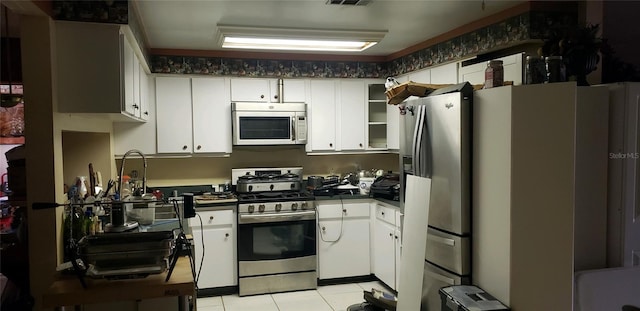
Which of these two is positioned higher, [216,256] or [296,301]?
[216,256]

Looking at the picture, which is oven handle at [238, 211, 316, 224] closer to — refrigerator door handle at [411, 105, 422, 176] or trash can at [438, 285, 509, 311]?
refrigerator door handle at [411, 105, 422, 176]

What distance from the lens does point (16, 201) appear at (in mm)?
2814

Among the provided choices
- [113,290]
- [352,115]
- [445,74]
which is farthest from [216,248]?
[445,74]

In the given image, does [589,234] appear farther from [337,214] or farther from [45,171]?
[45,171]

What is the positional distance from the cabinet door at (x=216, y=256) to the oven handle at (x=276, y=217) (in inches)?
6.9

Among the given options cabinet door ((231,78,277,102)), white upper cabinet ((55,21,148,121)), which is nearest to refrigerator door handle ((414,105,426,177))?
white upper cabinet ((55,21,148,121))

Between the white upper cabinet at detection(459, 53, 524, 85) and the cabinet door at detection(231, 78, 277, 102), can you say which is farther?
the cabinet door at detection(231, 78, 277, 102)

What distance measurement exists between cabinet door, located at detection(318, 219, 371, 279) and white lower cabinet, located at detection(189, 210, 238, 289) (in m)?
0.85

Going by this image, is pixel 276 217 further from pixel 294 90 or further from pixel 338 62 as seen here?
pixel 338 62

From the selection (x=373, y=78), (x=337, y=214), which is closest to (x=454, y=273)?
(x=337, y=214)

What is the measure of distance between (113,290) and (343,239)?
2687 millimetres

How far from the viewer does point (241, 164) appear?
4.82 meters

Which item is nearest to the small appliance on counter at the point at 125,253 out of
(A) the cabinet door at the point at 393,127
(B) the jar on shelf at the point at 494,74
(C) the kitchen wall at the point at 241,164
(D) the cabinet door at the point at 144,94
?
(D) the cabinet door at the point at 144,94

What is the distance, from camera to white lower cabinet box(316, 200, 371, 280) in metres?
4.38
